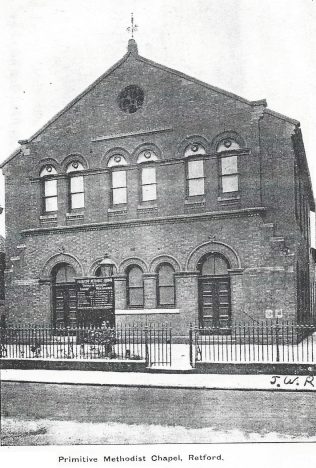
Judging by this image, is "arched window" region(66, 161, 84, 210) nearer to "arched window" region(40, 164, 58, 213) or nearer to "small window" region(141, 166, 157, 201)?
"arched window" region(40, 164, 58, 213)

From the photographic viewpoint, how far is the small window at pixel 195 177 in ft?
70.5

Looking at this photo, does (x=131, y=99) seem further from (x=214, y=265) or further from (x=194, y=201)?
(x=214, y=265)

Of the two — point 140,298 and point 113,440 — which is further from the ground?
point 140,298

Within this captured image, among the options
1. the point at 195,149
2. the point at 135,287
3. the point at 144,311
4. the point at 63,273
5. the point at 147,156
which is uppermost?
the point at 195,149

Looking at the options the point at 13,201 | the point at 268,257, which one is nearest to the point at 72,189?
the point at 13,201

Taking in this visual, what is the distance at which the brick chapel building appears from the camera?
66.7ft

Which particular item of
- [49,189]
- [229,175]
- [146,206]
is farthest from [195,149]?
[49,189]

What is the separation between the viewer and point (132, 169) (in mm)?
22266

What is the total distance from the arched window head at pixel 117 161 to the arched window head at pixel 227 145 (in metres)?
4.00

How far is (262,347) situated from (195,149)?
926 centimetres

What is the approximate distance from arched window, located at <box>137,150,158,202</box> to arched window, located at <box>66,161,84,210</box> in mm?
2772

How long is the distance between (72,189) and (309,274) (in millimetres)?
13206

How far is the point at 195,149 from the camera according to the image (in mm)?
21453

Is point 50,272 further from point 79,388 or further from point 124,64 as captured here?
point 79,388
